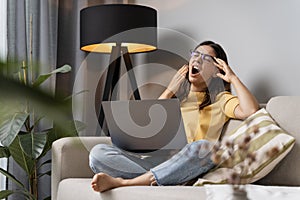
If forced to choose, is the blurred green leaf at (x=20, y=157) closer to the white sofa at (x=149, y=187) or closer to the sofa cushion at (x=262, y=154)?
the white sofa at (x=149, y=187)

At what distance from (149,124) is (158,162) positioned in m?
0.18

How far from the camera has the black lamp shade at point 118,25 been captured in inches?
111

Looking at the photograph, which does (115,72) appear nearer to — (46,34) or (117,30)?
(117,30)

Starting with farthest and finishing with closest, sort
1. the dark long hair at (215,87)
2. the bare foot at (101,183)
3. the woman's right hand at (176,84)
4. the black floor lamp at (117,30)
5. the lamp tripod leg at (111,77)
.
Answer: the lamp tripod leg at (111,77) → the black floor lamp at (117,30) → the woman's right hand at (176,84) → the dark long hair at (215,87) → the bare foot at (101,183)

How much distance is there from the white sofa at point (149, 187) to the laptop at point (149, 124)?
0.60ft

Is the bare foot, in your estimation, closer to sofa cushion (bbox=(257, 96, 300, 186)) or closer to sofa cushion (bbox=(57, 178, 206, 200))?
sofa cushion (bbox=(57, 178, 206, 200))

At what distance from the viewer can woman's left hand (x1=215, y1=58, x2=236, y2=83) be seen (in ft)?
7.54

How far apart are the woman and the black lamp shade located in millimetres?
411

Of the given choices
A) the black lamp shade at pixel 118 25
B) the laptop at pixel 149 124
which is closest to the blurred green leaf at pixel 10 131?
the laptop at pixel 149 124

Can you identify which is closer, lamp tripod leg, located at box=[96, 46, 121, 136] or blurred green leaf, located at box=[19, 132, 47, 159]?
blurred green leaf, located at box=[19, 132, 47, 159]

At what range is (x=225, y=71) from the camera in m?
2.33

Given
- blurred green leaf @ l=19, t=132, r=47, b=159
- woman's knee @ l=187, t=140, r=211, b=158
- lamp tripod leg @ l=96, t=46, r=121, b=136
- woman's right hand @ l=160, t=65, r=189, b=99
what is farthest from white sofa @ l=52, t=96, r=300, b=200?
lamp tripod leg @ l=96, t=46, r=121, b=136

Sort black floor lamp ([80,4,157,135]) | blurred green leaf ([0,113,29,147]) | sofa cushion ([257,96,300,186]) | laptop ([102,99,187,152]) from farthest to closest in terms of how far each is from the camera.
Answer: black floor lamp ([80,4,157,135]) < blurred green leaf ([0,113,29,147]) < laptop ([102,99,187,152]) < sofa cushion ([257,96,300,186])

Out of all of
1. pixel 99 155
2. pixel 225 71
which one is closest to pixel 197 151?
pixel 99 155
